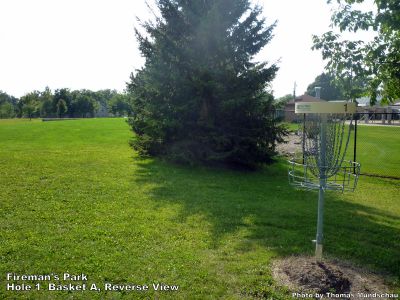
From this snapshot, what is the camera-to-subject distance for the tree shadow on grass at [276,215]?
4.43m

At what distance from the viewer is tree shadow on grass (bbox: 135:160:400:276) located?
175 inches

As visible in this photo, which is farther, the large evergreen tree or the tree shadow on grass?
the large evergreen tree

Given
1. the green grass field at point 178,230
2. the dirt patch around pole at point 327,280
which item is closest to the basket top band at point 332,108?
the dirt patch around pole at point 327,280

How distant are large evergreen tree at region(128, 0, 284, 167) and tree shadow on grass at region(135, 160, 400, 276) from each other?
1100 millimetres

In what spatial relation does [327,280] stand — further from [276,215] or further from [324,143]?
[276,215]

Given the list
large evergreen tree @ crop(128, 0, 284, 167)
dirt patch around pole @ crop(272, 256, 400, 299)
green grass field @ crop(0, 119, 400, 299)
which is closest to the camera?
dirt patch around pole @ crop(272, 256, 400, 299)

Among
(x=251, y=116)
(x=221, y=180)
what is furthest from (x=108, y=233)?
(x=251, y=116)

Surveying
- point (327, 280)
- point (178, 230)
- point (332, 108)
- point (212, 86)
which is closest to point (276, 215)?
point (178, 230)

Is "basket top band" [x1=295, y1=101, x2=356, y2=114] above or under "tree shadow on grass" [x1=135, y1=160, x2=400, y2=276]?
above

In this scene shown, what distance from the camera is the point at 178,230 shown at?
495 cm

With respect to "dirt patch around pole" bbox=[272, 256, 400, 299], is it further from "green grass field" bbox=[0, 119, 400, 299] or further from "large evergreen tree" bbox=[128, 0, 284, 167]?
"large evergreen tree" bbox=[128, 0, 284, 167]

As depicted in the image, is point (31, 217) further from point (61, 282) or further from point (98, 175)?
point (98, 175)

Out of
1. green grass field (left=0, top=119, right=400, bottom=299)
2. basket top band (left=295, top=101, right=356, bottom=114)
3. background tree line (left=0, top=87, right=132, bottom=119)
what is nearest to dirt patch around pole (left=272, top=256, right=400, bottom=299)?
green grass field (left=0, top=119, right=400, bottom=299)

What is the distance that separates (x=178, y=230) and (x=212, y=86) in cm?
574
